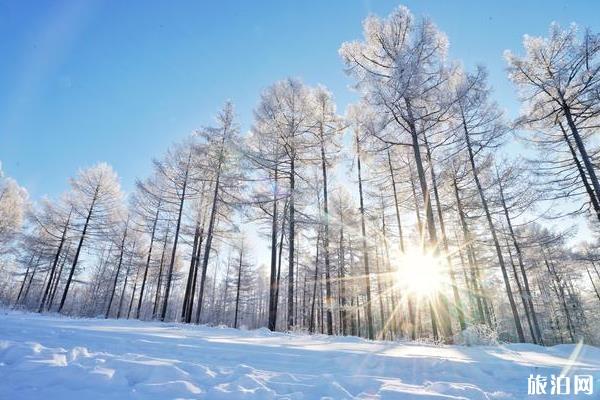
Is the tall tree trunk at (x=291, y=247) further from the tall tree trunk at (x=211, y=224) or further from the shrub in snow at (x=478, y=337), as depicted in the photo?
the shrub in snow at (x=478, y=337)

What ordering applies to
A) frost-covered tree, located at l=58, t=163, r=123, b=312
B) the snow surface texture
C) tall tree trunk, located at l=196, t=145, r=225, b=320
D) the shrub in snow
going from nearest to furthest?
the snow surface texture < the shrub in snow < tall tree trunk, located at l=196, t=145, r=225, b=320 < frost-covered tree, located at l=58, t=163, r=123, b=312

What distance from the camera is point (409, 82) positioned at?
8.13 metres

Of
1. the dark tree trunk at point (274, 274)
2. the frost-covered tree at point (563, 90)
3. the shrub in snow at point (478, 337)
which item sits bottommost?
the shrub in snow at point (478, 337)

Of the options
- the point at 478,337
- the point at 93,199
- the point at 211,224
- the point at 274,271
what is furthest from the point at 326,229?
the point at 93,199

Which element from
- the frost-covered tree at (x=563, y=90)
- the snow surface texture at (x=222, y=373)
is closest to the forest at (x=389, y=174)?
the frost-covered tree at (x=563, y=90)

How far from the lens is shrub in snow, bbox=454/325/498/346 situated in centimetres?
653

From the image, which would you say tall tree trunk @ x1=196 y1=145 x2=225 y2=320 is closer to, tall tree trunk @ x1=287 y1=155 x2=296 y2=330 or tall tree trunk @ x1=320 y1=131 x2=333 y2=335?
tall tree trunk @ x1=287 y1=155 x2=296 y2=330

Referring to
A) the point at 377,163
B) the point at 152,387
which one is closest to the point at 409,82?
the point at 377,163

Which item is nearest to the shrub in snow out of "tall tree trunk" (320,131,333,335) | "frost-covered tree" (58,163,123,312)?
"tall tree trunk" (320,131,333,335)

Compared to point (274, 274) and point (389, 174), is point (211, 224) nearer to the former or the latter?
point (274, 274)

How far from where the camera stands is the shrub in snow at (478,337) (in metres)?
6.53

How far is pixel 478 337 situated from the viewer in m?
6.66

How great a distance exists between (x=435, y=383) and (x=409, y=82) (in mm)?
7782

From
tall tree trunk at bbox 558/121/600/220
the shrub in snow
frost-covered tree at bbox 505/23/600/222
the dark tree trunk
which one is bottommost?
the shrub in snow
